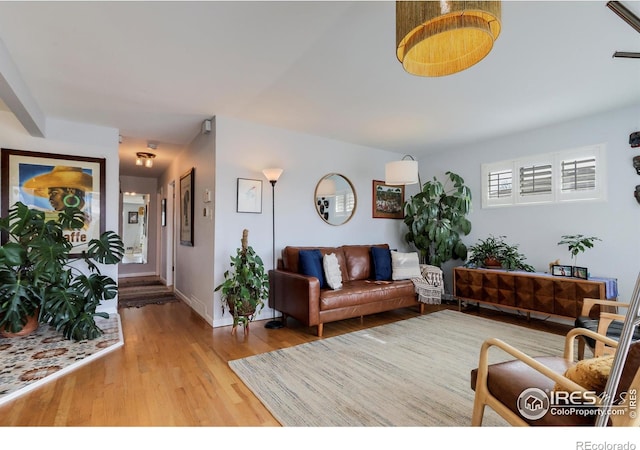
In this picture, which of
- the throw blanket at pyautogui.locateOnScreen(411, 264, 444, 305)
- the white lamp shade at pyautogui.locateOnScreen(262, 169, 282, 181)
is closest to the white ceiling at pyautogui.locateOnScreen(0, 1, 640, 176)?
the white lamp shade at pyautogui.locateOnScreen(262, 169, 282, 181)

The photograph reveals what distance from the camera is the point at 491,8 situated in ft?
3.93

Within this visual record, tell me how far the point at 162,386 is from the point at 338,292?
1838 millimetres

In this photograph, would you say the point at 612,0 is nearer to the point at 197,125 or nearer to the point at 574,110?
the point at 574,110

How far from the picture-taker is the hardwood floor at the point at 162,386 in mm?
1747

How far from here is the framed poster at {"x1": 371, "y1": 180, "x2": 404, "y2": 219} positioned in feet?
16.6

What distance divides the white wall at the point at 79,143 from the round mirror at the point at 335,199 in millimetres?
2699

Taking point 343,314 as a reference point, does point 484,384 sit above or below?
above

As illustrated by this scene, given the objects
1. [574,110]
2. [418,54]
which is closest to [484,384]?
[418,54]

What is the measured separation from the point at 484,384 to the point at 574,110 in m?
3.47

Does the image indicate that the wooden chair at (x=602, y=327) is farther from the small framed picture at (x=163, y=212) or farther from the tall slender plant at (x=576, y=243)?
the small framed picture at (x=163, y=212)

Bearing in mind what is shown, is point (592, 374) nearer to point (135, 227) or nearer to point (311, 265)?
point (311, 265)

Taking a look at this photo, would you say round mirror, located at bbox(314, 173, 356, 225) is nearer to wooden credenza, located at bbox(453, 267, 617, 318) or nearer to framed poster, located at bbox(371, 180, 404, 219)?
framed poster, located at bbox(371, 180, 404, 219)
